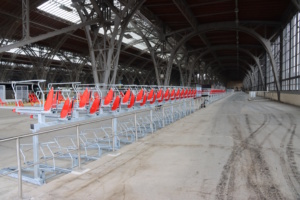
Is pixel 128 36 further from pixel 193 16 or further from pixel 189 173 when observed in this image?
pixel 189 173

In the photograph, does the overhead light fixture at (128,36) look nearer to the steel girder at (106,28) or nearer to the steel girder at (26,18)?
the steel girder at (106,28)

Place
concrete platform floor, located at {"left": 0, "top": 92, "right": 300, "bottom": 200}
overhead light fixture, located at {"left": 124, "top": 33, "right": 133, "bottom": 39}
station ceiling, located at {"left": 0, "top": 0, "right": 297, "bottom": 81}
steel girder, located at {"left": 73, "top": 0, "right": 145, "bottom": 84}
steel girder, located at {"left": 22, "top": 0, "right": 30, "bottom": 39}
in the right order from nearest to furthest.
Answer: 1. concrete platform floor, located at {"left": 0, "top": 92, "right": 300, "bottom": 200}
2. steel girder, located at {"left": 22, "top": 0, "right": 30, "bottom": 39}
3. steel girder, located at {"left": 73, "top": 0, "right": 145, "bottom": 84}
4. station ceiling, located at {"left": 0, "top": 0, "right": 297, "bottom": 81}
5. overhead light fixture, located at {"left": 124, "top": 33, "right": 133, "bottom": 39}

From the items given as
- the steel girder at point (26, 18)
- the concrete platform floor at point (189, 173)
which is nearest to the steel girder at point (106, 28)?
the steel girder at point (26, 18)

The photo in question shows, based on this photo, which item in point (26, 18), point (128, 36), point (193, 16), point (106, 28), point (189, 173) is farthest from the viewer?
point (128, 36)

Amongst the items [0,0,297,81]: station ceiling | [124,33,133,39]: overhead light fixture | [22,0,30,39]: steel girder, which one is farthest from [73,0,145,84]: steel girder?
[124,33,133,39]: overhead light fixture

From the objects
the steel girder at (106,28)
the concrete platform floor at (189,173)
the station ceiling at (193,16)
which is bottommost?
the concrete platform floor at (189,173)

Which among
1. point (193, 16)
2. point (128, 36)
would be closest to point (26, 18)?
point (193, 16)

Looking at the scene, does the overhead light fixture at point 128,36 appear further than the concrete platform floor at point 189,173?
Yes

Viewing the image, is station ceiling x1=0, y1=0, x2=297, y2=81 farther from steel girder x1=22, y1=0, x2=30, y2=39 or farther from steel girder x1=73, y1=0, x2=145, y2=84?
steel girder x1=22, y1=0, x2=30, y2=39

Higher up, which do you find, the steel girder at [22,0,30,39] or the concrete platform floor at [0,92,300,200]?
the steel girder at [22,0,30,39]

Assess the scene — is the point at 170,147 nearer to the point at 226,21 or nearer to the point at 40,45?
the point at 226,21

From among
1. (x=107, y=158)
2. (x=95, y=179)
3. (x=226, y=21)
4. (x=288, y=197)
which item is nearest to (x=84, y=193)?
(x=95, y=179)

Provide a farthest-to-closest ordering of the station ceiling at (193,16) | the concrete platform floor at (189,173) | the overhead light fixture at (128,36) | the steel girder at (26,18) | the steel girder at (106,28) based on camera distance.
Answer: the overhead light fixture at (128,36), the station ceiling at (193,16), the steel girder at (106,28), the steel girder at (26,18), the concrete platform floor at (189,173)

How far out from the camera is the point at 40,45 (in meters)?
42.0
